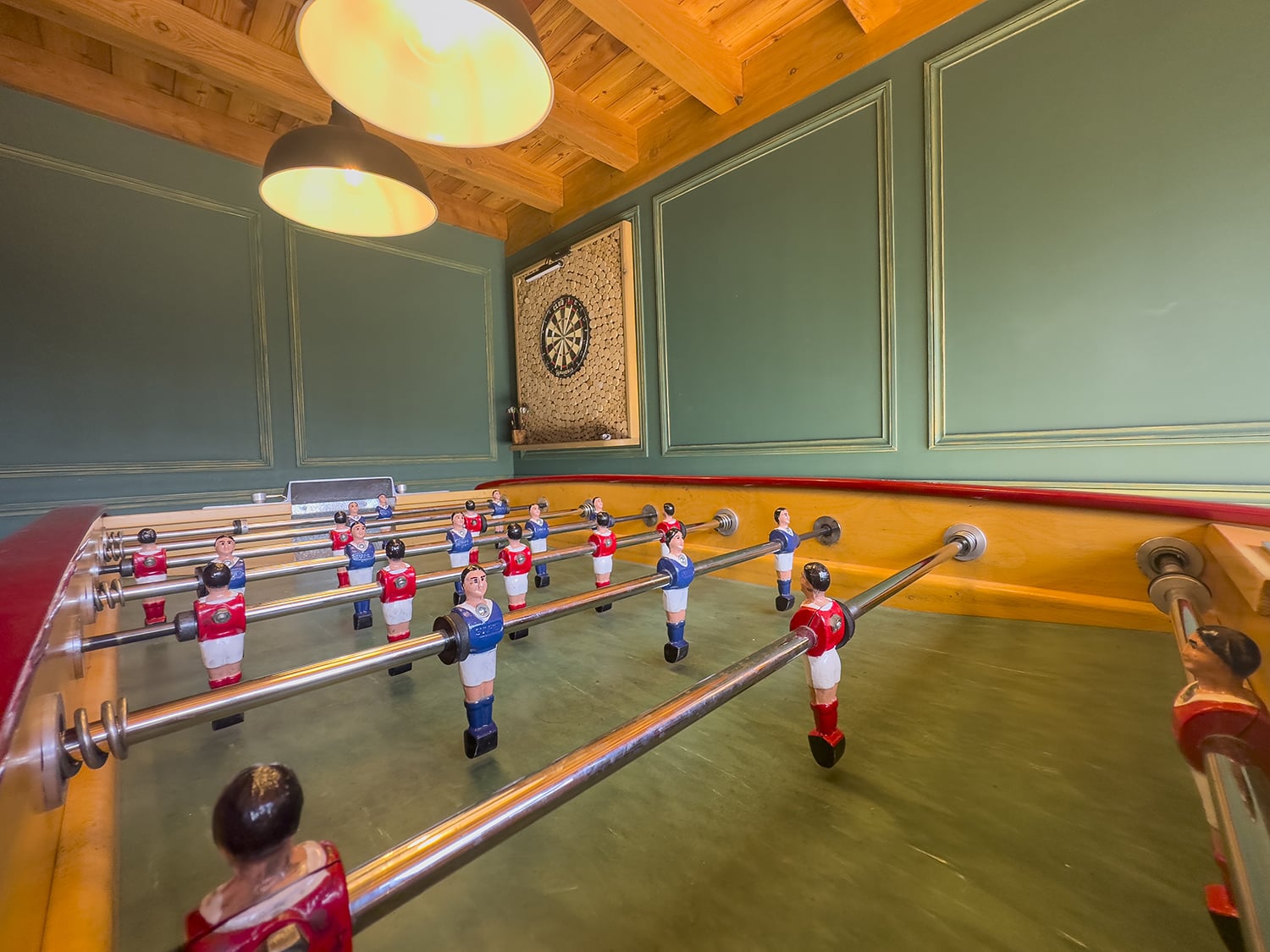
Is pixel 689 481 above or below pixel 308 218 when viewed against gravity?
below

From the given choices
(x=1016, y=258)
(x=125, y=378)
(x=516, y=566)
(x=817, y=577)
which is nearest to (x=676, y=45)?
(x=1016, y=258)

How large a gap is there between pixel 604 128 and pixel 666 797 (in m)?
3.18

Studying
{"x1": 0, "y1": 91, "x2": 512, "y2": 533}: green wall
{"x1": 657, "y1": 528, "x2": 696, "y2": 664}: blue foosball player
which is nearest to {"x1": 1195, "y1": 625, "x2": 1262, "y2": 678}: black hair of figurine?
{"x1": 657, "y1": 528, "x2": 696, "y2": 664}: blue foosball player

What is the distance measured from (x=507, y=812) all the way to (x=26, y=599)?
60 centimetres

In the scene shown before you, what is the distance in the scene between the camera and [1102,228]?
1.49 metres

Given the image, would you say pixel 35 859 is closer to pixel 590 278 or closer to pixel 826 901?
pixel 826 901

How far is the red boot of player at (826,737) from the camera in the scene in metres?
0.59

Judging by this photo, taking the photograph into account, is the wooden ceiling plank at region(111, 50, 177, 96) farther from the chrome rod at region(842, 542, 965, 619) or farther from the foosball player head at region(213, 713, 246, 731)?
the chrome rod at region(842, 542, 965, 619)

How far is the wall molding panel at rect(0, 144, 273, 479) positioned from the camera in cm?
241

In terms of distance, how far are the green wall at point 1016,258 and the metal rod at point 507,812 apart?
1.76 meters

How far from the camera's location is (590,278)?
314 centimetres

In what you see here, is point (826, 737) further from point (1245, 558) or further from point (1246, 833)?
point (1245, 558)

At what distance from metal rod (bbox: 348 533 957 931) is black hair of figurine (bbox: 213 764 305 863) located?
42 mm

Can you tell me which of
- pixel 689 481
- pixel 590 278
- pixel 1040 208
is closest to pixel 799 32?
pixel 1040 208
